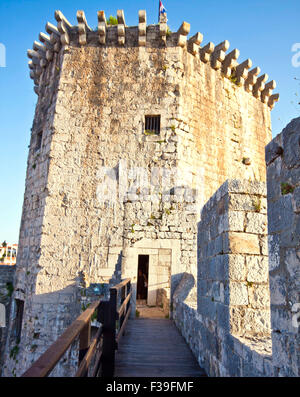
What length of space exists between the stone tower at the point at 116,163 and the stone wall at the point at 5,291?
12.5 inches

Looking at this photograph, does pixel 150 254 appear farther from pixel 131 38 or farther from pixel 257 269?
pixel 131 38

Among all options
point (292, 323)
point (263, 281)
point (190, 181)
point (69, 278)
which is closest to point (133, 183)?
point (190, 181)

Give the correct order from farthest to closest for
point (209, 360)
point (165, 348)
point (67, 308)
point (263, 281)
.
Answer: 1. point (67, 308)
2. point (165, 348)
3. point (209, 360)
4. point (263, 281)

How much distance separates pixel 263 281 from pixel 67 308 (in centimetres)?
633

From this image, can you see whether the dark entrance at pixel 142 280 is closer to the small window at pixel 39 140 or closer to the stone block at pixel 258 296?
the small window at pixel 39 140

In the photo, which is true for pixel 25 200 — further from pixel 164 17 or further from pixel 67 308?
pixel 164 17

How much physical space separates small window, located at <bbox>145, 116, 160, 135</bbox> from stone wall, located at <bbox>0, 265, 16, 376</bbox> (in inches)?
237

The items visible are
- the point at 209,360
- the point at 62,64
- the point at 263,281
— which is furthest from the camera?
the point at 62,64

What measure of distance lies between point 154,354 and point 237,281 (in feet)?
7.12

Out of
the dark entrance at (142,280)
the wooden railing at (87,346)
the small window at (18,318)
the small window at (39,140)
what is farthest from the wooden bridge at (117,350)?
the small window at (39,140)

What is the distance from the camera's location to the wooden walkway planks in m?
3.75

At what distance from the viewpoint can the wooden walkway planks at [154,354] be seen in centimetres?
375

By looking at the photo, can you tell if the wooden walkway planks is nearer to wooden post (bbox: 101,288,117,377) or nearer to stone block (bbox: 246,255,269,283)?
wooden post (bbox: 101,288,117,377)

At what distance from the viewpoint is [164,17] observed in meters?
9.84
